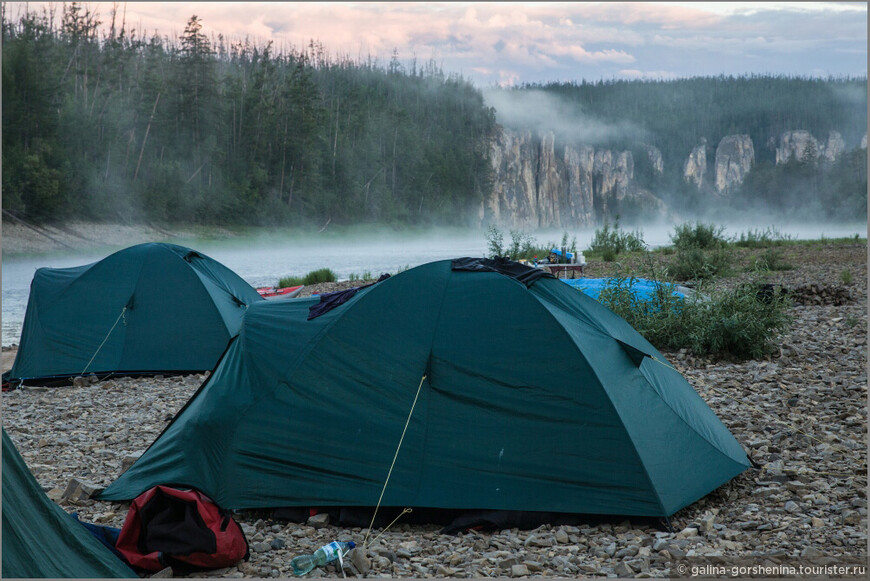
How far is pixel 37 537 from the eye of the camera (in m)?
2.89

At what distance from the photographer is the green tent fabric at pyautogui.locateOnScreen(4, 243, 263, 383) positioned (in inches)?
351

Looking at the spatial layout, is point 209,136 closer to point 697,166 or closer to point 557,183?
point 557,183

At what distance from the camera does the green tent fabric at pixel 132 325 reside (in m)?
8.92

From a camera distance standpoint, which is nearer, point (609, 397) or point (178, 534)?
point (178, 534)

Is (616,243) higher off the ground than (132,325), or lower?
higher

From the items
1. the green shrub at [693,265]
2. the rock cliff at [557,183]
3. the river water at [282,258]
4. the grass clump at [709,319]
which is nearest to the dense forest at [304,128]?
the rock cliff at [557,183]

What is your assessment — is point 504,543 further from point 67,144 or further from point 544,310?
point 67,144

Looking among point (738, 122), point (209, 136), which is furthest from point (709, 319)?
point (738, 122)

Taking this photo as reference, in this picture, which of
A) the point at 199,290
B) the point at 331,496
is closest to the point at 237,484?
the point at 331,496

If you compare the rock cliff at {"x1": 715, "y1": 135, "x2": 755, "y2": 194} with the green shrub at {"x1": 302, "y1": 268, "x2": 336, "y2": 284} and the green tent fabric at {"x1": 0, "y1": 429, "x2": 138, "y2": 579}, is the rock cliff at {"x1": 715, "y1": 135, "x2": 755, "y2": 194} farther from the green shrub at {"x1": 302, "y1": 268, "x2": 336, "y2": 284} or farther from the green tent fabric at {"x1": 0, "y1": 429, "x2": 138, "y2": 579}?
the green tent fabric at {"x1": 0, "y1": 429, "x2": 138, "y2": 579}

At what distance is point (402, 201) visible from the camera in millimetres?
75250

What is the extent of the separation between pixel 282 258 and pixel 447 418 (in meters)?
40.2

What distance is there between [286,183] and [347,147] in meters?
13.6

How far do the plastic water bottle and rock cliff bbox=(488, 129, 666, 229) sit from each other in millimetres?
83841
